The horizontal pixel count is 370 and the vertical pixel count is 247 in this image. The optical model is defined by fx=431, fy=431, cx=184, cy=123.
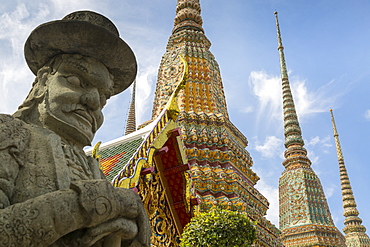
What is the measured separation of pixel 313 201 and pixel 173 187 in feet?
47.6

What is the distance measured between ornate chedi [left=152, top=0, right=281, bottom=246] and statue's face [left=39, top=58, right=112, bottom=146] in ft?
24.1

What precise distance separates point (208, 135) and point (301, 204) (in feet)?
29.0

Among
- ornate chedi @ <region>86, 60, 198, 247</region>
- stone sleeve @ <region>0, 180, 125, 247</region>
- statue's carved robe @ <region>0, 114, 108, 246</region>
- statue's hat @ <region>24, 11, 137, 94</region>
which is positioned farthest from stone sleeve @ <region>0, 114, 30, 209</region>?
ornate chedi @ <region>86, 60, 198, 247</region>

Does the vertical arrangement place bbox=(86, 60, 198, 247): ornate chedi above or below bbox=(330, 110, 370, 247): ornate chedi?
below

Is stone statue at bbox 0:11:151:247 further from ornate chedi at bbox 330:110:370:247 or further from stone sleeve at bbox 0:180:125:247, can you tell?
ornate chedi at bbox 330:110:370:247

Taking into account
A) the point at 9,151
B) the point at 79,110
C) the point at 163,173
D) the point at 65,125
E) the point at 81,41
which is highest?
the point at 163,173

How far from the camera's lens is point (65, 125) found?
244 cm

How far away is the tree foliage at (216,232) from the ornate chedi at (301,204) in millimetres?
13620

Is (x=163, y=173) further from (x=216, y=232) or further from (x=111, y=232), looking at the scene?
(x=111, y=232)

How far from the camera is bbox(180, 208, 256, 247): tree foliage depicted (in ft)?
18.0

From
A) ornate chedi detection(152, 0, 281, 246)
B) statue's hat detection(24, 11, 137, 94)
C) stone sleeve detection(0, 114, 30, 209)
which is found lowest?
stone sleeve detection(0, 114, 30, 209)

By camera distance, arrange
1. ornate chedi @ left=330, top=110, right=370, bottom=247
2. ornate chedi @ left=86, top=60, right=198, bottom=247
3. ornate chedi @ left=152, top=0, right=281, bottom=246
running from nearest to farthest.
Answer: ornate chedi @ left=86, top=60, right=198, bottom=247
ornate chedi @ left=152, top=0, right=281, bottom=246
ornate chedi @ left=330, top=110, right=370, bottom=247

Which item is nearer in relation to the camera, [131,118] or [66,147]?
[66,147]

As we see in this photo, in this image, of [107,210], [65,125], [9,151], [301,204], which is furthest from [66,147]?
[301,204]
